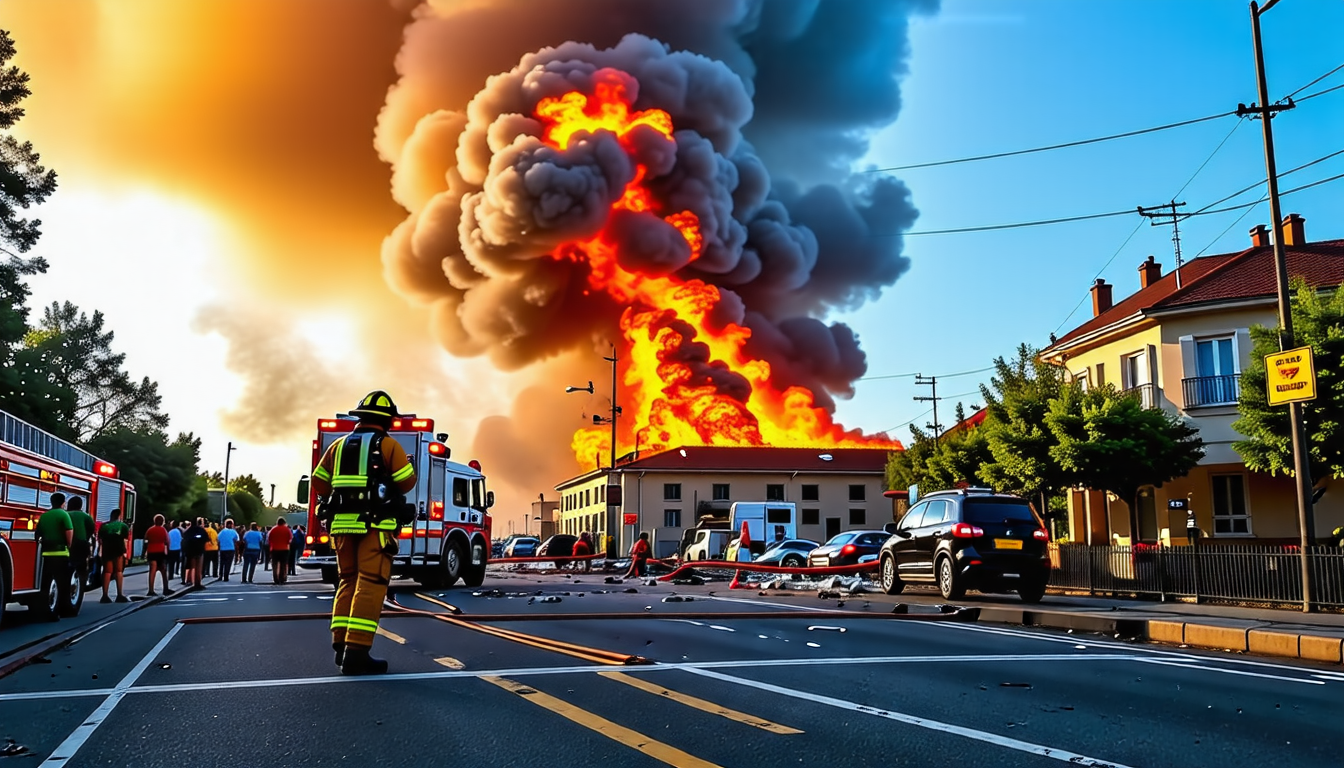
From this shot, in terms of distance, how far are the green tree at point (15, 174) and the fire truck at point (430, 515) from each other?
1185 inches

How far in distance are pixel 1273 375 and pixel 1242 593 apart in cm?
357

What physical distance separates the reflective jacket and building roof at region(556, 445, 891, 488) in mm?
58760

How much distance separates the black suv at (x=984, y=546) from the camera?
16.1m

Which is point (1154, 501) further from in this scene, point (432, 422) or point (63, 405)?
point (63, 405)

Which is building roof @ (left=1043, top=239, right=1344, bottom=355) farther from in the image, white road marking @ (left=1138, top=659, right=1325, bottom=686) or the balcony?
white road marking @ (left=1138, top=659, right=1325, bottom=686)

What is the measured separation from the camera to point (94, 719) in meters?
5.46

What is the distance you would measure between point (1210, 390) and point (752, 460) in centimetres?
4202

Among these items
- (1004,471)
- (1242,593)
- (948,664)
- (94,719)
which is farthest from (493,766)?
(1004,471)

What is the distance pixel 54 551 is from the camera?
42.4 feet

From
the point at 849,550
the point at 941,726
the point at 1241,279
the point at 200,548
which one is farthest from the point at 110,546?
the point at 1241,279

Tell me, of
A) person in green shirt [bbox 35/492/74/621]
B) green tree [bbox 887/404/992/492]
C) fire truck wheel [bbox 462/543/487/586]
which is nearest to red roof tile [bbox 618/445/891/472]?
green tree [bbox 887/404/992/492]

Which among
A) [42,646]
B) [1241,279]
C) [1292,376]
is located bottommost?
[42,646]

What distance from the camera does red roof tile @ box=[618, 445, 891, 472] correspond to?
219 ft

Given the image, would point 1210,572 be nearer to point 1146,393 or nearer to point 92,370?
point 1146,393
